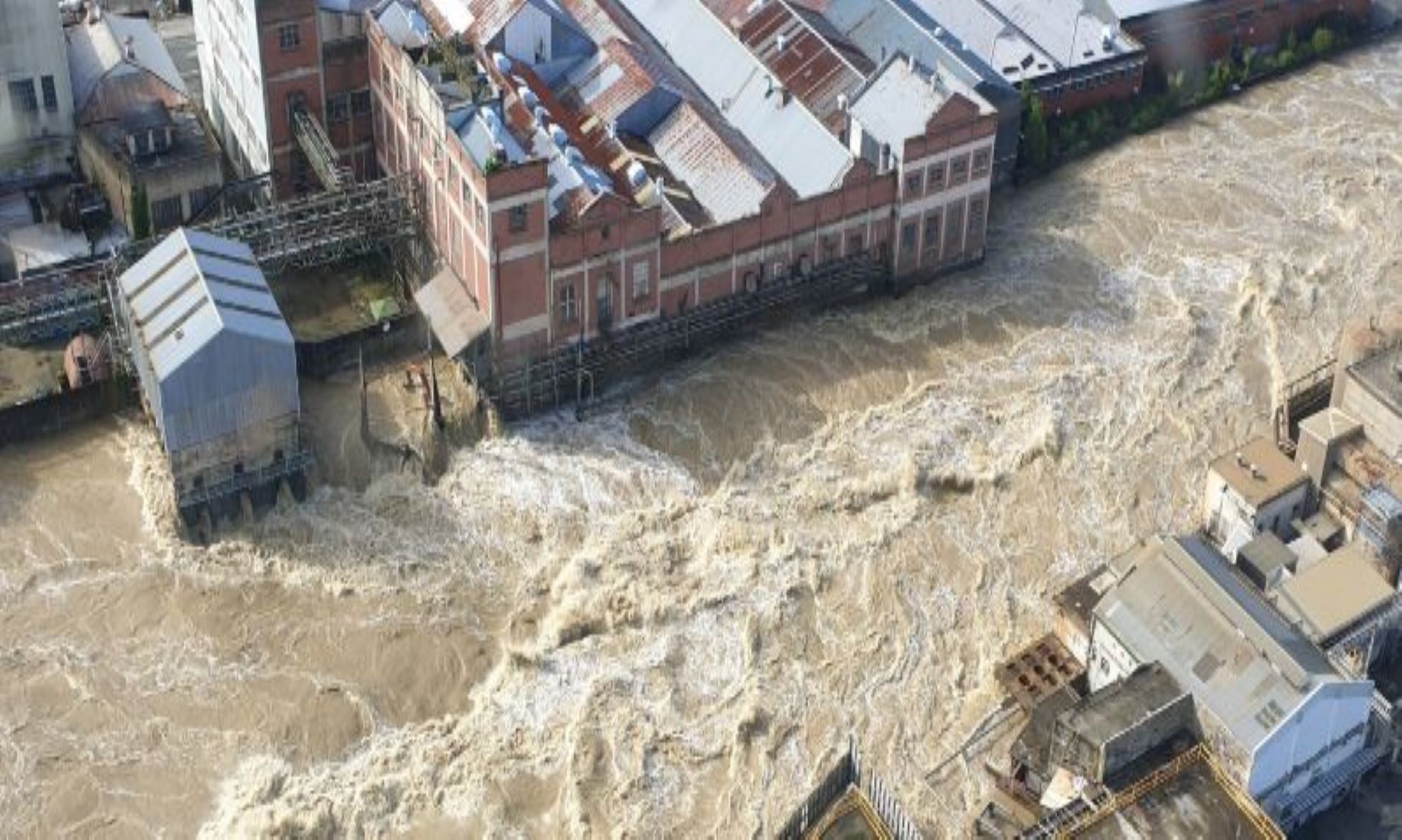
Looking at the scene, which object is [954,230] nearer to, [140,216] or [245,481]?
[245,481]

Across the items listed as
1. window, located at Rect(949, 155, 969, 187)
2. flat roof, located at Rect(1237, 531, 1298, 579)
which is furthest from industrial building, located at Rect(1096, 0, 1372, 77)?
flat roof, located at Rect(1237, 531, 1298, 579)

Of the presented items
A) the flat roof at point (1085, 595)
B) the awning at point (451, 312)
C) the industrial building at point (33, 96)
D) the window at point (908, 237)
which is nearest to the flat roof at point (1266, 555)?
the flat roof at point (1085, 595)

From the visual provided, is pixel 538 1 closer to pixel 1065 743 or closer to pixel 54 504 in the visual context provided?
pixel 54 504

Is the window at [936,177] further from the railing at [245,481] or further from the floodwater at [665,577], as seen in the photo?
the railing at [245,481]

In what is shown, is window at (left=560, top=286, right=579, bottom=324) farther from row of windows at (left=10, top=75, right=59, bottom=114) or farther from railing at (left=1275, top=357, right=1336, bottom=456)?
railing at (left=1275, top=357, right=1336, bottom=456)

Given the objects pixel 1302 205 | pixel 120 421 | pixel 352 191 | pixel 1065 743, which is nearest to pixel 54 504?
pixel 120 421

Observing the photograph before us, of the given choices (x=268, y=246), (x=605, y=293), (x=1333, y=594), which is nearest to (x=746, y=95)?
(x=605, y=293)
